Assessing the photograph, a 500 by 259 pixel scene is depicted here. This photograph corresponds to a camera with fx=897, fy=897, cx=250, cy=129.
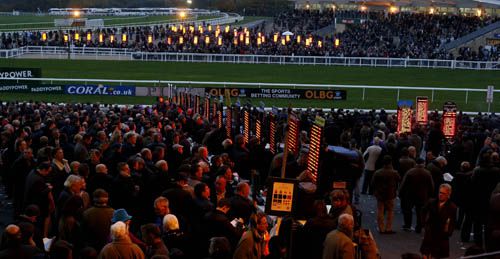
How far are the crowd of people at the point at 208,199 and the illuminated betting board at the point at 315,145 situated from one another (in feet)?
0.53

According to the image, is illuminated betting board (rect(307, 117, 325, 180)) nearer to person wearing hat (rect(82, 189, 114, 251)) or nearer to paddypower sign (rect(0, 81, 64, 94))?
person wearing hat (rect(82, 189, 114, 251))

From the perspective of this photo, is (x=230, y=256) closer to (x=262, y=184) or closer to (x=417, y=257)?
(x=417, y=257)

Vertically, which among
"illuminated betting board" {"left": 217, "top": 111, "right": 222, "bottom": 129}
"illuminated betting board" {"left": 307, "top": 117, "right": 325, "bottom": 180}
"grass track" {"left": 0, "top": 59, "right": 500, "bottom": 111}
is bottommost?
"grass track" {"left": 0, "top": 59, "right": 500, "bottom": 111}

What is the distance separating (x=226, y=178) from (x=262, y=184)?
4788 mm

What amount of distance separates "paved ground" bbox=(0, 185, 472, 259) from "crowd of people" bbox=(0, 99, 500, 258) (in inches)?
9.3

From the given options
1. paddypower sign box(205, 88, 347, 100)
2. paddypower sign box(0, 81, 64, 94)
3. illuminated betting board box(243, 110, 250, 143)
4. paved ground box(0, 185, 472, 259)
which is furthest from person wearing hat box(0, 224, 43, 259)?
paddypower sign box(0, 81, 64, 94)

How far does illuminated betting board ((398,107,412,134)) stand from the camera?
2488 cm

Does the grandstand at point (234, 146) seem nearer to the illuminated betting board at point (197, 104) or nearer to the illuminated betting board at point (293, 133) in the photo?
the illuminated betting board at point (293, 133)

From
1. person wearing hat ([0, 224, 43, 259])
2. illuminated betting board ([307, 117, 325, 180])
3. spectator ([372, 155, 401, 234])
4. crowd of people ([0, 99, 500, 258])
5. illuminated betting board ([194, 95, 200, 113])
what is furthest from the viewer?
illuminated betting board ([194, 95, 200, 113])

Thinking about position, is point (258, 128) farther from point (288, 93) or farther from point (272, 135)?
point (288, 93)

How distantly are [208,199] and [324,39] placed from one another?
6711 cm

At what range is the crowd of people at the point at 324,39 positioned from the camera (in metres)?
68.2

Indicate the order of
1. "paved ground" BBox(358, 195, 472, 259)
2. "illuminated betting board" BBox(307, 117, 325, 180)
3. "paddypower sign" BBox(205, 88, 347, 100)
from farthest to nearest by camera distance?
"paddypower sign" BBox(205, 88, 347, 100), "paved ground" BBox(358, 195, 472, 259), "illuminated betting board" BBox(307, 117, 325, 180)

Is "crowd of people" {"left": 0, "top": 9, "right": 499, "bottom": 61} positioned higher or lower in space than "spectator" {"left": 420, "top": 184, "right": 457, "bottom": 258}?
lower
